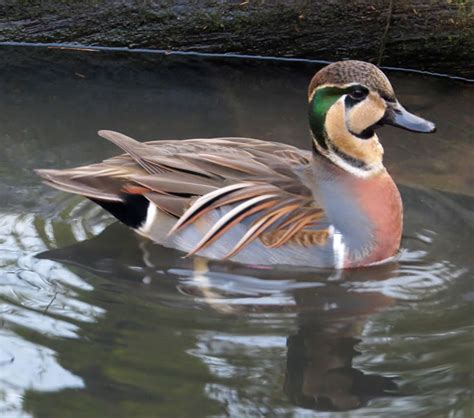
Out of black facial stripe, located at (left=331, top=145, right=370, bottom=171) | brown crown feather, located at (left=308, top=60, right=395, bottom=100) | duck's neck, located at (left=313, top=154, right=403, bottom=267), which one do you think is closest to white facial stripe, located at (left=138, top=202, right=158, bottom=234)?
duck's neck, located at (left=313, top=154, right=403, bottom=267)

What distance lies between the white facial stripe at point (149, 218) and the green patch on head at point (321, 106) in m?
0.95

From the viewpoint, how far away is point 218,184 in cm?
491

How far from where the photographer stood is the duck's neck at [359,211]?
16.0 ft

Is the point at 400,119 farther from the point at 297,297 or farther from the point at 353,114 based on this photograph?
the point at 297,297

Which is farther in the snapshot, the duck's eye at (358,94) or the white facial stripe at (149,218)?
the white facial stripe at (149,218)

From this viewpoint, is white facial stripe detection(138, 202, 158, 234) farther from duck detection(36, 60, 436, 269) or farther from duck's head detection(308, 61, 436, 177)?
duck's head detection(308, 61, 436, 177)

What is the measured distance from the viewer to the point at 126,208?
512 cm

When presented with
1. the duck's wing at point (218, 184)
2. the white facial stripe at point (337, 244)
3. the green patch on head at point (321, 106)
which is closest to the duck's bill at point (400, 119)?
the green patch on head at point (321, 106)

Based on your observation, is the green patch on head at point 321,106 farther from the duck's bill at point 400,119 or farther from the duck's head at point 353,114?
the duck's bill at point 400,119

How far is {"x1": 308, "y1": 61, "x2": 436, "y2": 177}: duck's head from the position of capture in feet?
15.8

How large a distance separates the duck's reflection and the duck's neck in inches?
4.5

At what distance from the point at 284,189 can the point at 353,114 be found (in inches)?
20.8

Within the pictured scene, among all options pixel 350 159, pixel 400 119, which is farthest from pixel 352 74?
pixel 350 159

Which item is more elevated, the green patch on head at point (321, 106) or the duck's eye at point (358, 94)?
the duck's eye at point (358, 94)
